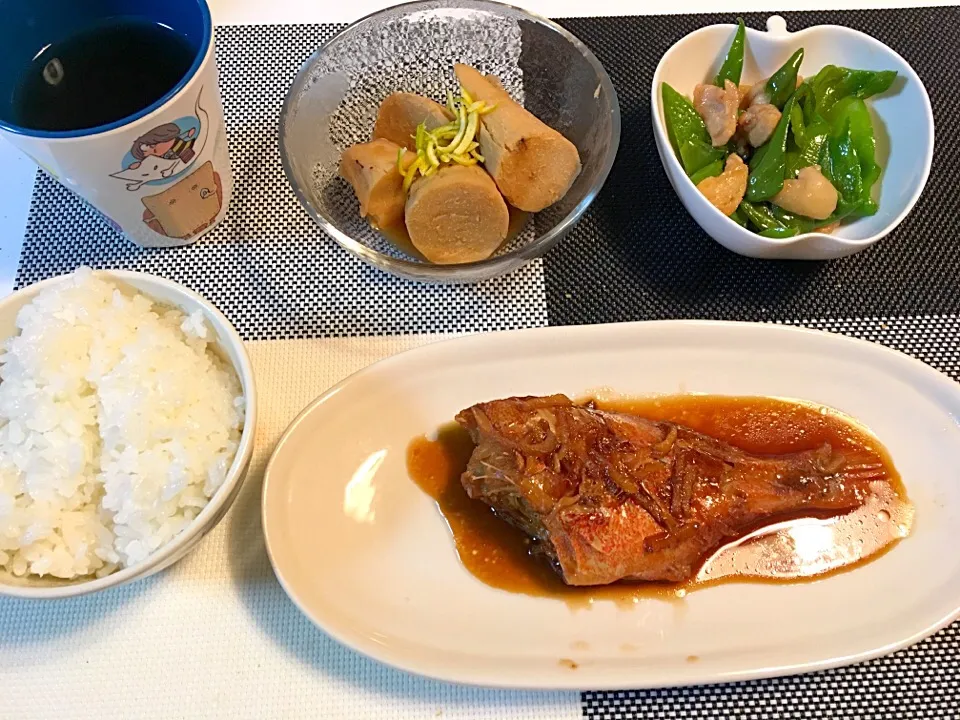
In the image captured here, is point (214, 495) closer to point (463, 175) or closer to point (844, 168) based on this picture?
point (463, 175)

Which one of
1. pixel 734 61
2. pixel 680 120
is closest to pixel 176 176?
pixel 680 120

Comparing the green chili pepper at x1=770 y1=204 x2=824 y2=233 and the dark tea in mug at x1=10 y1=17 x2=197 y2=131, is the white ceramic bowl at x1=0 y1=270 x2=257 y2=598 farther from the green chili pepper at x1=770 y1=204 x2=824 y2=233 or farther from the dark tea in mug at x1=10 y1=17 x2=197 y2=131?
the green chili pepper at x1=770 y1=204 x2=824 y2=233

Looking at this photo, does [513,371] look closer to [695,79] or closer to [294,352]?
[294,352]

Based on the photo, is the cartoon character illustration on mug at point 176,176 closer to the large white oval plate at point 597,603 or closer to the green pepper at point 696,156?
the large white oval plate at point 597,603

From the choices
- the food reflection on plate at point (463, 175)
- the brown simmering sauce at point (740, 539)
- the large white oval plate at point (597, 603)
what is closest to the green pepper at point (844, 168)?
the large white oval plate at point (597, 603)

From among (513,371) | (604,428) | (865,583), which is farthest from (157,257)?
(865,583)

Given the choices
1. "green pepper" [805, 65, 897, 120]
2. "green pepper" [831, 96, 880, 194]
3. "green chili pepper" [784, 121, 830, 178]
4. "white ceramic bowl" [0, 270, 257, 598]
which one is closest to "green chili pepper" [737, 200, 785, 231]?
"green chili pepper" [784, 121, 830, 178]

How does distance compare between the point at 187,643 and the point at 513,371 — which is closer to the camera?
the point at 187,643
